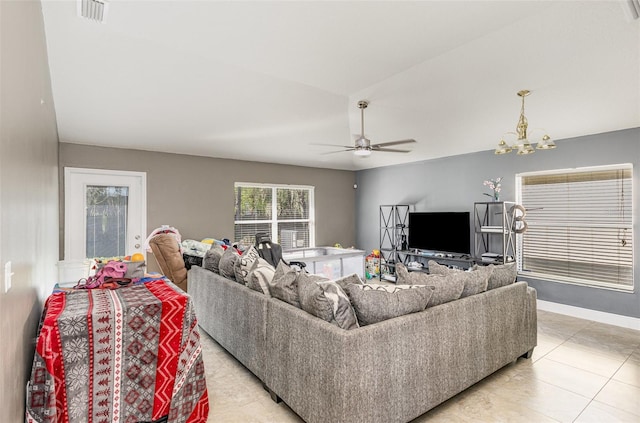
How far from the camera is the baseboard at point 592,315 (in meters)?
4.08

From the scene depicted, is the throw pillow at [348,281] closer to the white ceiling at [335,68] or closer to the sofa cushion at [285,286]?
the sofa cushion at [285,286]

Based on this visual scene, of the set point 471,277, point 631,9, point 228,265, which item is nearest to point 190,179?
point 228,265

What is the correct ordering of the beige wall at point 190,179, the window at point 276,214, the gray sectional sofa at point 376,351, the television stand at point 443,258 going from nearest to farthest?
the gray sectional sofa at point 376,351, the beige wall at point 190,179, the television stand at point 443,258, the window at point 276,214

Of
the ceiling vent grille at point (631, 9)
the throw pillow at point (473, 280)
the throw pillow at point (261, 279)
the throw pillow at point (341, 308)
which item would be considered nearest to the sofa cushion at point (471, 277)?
the throw pillow at point (473, 280)

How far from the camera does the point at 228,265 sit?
320 centimetres

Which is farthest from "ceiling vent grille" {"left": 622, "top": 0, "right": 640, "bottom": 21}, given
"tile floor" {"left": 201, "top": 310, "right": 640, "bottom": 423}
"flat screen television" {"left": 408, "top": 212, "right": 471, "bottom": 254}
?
"flat screen television" {"left": 408, "top": 212, "right": 471, "bottom": 254}

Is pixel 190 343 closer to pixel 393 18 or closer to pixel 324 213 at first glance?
pixel 393 18

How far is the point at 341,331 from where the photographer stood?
1.82 metres

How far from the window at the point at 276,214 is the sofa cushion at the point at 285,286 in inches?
157

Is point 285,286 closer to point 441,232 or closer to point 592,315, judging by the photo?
point 441,232

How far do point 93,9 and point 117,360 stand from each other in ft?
7.13

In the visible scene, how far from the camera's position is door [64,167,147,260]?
4.67m

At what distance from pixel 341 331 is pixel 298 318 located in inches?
14.3

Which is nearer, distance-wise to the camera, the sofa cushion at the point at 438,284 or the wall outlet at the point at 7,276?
the wall outlet at the point at 7,276
